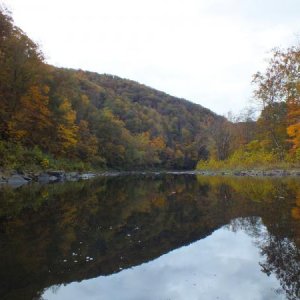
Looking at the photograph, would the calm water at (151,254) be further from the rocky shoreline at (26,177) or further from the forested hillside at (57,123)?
the forested hillside at (57,123)

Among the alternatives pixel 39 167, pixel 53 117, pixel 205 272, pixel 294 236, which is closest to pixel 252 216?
pixel 294 236

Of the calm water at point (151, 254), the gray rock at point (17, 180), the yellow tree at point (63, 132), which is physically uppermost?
the yellow tree at point (63, 132)

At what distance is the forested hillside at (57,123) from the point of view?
32406mm

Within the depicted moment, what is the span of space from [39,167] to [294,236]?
2879cm

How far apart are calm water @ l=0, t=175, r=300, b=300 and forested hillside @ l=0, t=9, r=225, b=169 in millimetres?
19807

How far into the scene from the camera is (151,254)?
695 centimetres

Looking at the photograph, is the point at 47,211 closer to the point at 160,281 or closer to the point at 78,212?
the point at 78,212

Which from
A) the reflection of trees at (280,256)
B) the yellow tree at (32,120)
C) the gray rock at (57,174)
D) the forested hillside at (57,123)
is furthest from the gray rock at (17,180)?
the reflection of trees at (280,256)

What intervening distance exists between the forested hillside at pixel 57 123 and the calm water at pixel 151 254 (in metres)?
19.8

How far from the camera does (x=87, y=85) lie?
4269 inches

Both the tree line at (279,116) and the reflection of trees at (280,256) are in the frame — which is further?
the tree line at (279,116)

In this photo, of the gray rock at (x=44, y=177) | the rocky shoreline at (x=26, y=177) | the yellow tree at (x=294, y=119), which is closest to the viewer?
the rocky shoreline at (x=26, y=177)

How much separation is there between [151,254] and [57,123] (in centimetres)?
3893

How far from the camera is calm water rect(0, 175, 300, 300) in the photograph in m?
5.07
